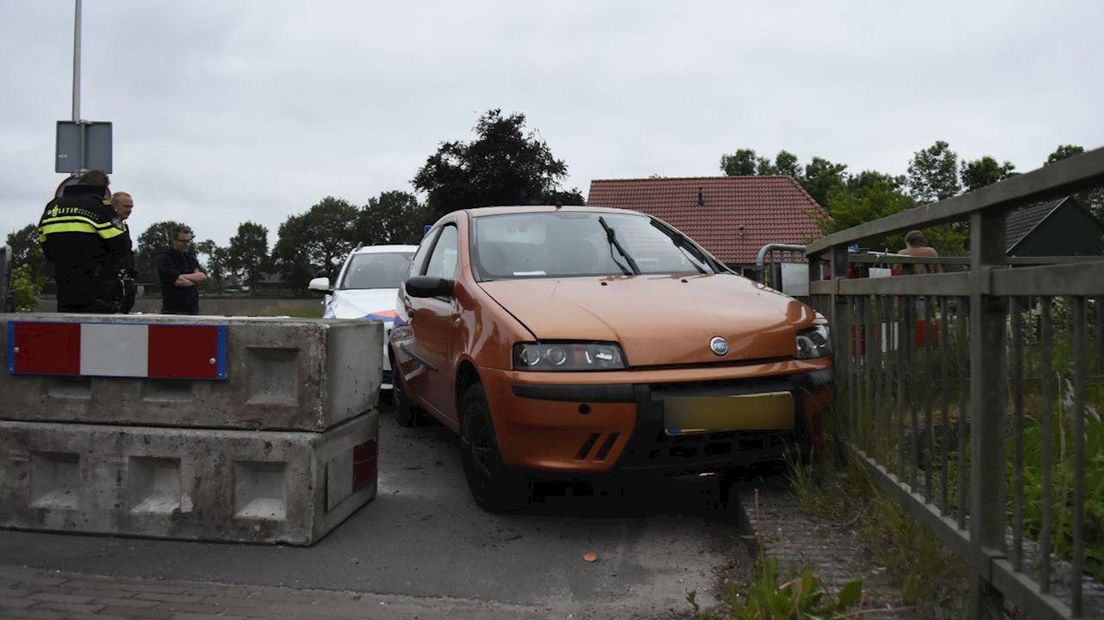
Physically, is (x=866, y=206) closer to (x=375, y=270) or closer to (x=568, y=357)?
(x=375, y=270)

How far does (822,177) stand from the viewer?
70938 mm

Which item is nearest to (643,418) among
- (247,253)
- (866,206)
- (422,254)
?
(422,254)

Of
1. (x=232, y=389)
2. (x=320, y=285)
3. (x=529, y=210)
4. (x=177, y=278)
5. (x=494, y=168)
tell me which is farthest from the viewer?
(x=494, y=168)

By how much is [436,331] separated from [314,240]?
105885 millimetres

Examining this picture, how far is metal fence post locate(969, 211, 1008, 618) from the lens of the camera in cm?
251

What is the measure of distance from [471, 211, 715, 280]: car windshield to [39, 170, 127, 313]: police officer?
3056 mm

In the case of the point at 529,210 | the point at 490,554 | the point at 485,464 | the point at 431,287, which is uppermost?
the point at 529,210

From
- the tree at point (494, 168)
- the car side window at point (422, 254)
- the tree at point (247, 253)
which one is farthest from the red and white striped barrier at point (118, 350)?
the tree at point (247, 253)

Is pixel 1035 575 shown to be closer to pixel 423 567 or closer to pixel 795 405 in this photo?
pixel 795 405

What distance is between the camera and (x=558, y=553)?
391 cm

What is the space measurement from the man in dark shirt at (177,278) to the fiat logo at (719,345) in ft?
23.3

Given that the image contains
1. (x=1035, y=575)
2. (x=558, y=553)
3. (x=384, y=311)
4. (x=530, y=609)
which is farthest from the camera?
(x=384, y=311)

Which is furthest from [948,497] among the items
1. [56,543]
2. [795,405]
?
[56,543]

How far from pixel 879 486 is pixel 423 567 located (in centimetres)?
186
